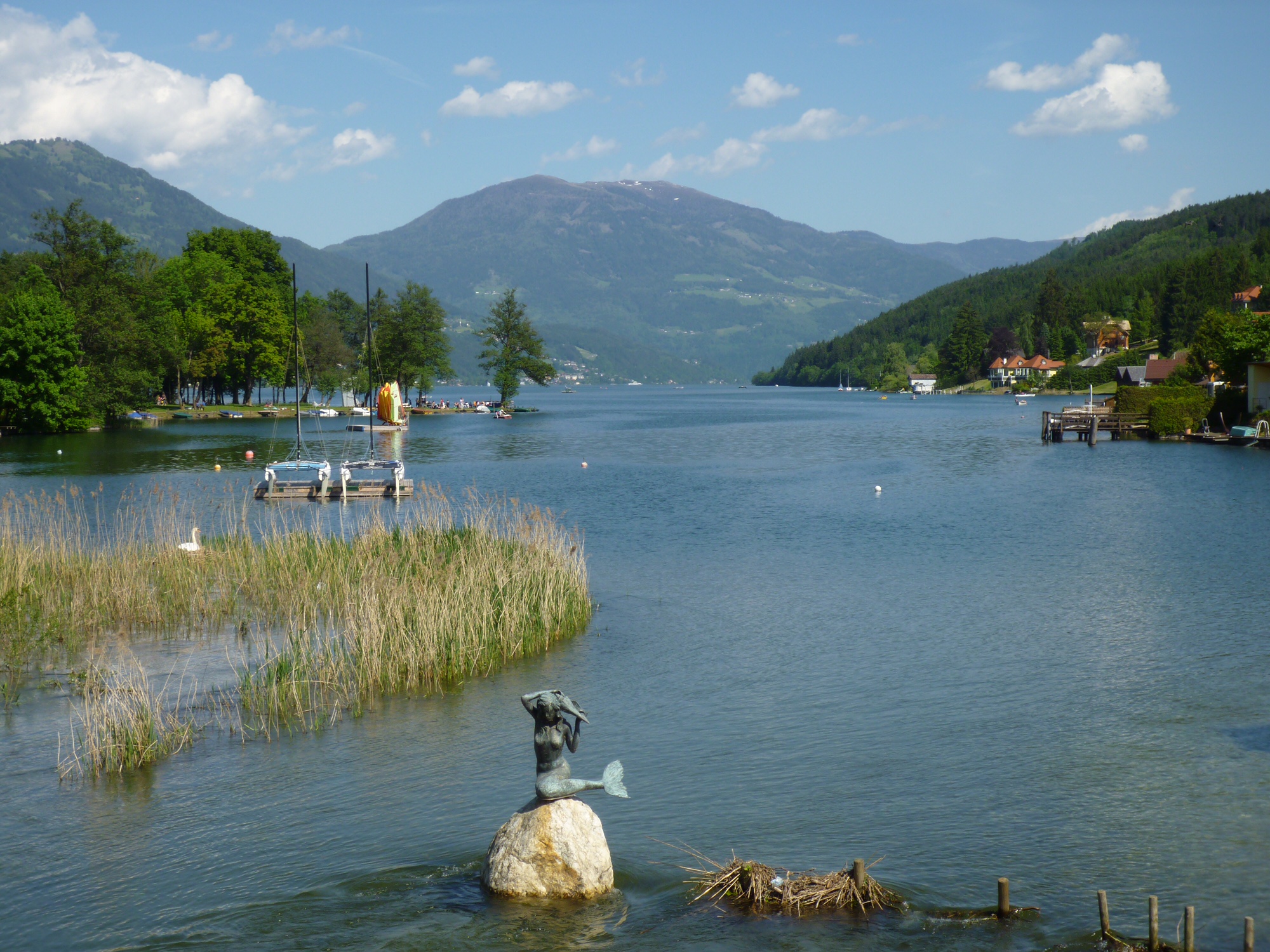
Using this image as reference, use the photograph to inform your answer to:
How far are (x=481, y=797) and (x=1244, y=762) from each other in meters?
8.66

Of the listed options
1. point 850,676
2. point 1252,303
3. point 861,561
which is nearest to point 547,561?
point 850,676

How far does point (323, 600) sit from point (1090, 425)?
65457 mm

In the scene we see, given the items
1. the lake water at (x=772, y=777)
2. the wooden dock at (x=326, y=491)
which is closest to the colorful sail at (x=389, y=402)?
the wooden dock at (x=326, y=491)

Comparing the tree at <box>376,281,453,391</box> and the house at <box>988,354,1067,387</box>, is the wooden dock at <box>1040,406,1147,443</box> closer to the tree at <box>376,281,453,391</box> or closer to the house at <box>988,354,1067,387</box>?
the tree at <box>376,281,453,391</box>

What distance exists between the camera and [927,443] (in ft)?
241

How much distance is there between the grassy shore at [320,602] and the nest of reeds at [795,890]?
659 cm

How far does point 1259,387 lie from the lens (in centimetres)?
6825

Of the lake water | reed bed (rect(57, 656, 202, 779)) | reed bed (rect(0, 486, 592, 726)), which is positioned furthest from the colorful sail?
reed bed (rect(57, 656, 202, 779))

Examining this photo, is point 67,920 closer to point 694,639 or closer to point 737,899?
point 737,899

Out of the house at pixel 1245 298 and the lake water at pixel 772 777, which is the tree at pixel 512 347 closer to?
the lake water at pixel 772 777

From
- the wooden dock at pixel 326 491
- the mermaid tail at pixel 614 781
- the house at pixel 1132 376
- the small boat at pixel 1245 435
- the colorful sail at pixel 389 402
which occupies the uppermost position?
the house at pixel 1132 376

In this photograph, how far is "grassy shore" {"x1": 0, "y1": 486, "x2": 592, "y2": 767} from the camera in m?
14.9

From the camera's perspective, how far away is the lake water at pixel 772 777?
29.1 feet

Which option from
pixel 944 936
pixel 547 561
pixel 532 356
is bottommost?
pixel 944 936
